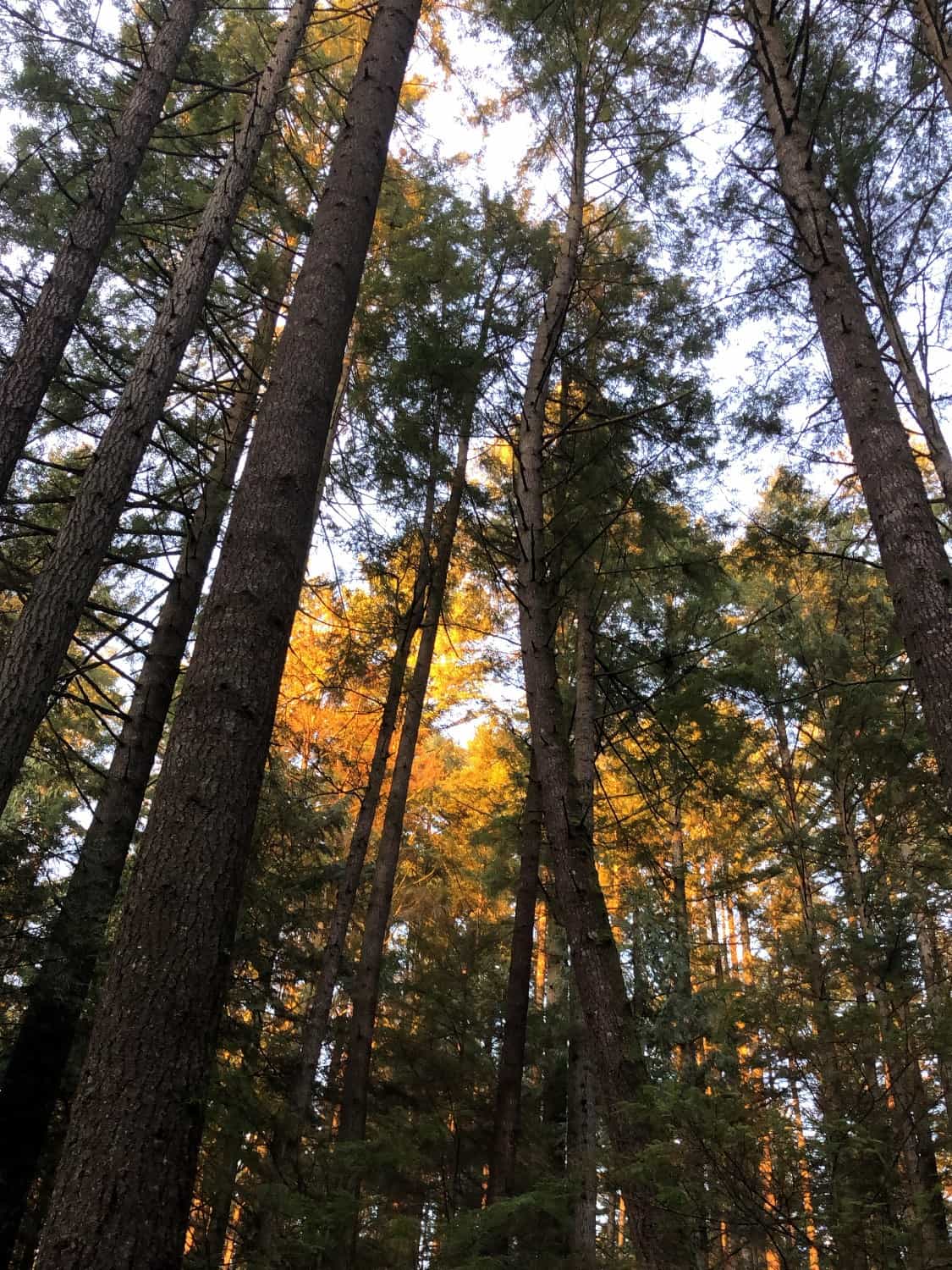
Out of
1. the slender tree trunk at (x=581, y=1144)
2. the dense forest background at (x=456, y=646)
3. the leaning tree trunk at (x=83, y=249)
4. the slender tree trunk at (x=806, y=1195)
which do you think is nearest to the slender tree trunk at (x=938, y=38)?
the dense forest background at (x=456, y=646)

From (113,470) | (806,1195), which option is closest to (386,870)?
(113,470)

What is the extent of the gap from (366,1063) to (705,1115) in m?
5.56

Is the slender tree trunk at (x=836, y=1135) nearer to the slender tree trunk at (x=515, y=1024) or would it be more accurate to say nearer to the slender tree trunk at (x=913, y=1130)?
the slender tree trunk at (x=913, y=1130)

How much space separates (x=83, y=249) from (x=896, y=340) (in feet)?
25.6

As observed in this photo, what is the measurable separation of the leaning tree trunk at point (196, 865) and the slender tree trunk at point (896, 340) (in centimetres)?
607

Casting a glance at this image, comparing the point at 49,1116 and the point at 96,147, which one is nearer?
the point at 49,1116

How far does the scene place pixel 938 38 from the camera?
6117mm

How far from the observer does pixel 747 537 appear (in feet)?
30.7

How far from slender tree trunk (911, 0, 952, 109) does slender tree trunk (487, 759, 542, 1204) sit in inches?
277

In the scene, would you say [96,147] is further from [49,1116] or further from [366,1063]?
[366,1063]

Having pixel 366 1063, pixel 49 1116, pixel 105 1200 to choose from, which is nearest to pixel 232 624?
pixel 105 1200

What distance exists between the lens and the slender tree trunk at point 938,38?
6.11m

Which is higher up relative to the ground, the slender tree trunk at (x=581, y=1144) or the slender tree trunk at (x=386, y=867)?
the slender tree trunk at (x=386, y=867)

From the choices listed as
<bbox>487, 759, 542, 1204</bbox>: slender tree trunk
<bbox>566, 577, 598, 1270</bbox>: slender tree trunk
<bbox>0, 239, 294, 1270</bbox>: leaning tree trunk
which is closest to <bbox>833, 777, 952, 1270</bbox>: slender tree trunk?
<bbox>566, 577, 598, 1270</bbox>: slender tree trunk
